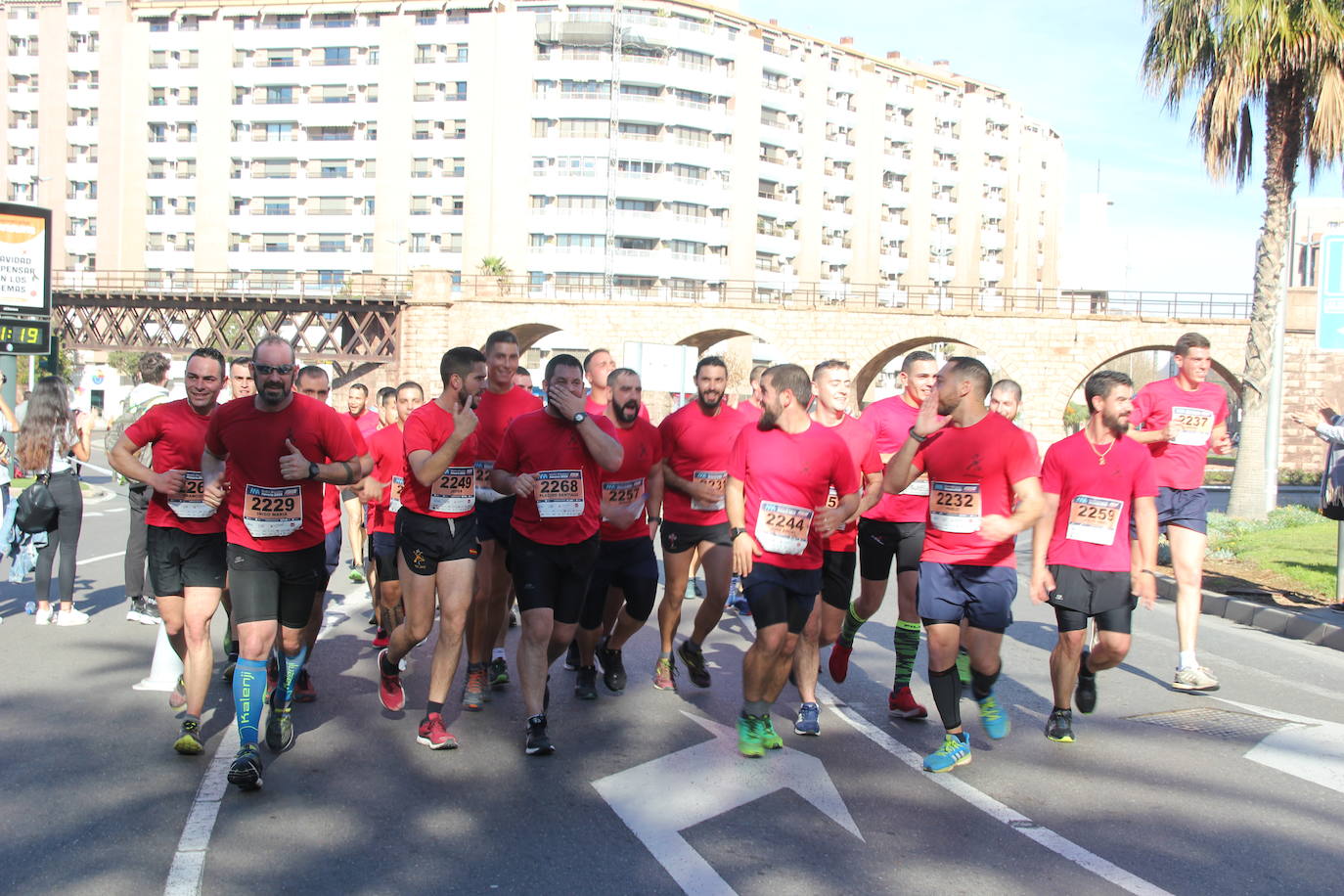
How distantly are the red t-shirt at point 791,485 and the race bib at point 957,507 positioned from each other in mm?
451

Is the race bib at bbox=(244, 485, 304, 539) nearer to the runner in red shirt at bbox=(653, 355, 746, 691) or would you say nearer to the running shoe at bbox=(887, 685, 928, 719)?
the runner in red shirt at bbox=(653, 355, 746, 691)

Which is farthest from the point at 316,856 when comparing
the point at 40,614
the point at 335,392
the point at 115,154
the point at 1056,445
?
the point at 115,154

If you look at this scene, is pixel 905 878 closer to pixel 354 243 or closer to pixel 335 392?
pixel 335 392

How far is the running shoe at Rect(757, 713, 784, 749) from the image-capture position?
6078 millimetres

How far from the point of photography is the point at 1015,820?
5094 millimetres

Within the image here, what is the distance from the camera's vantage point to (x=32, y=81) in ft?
277

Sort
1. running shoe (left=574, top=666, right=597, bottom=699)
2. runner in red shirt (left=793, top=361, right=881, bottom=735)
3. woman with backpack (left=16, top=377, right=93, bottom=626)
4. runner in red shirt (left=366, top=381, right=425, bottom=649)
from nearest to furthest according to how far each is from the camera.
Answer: runner in red shirt (left=793, top=361, right=881, bottom=735), running shoe (left=574, top=666, right=597, bottom=699), runner in red shirt (left=366, top=381, right=425, bottom=649), woman with backpack (left=16, top=377, right=93, bottom=626)

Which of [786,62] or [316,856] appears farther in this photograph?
[786,62]

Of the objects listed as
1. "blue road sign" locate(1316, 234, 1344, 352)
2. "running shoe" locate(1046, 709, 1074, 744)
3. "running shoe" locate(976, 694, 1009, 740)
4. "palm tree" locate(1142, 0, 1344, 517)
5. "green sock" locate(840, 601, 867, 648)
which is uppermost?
"palm tree" locate(1142, 0, 1344, 517)

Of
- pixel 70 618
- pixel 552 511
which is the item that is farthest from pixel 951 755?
pixel 70 618

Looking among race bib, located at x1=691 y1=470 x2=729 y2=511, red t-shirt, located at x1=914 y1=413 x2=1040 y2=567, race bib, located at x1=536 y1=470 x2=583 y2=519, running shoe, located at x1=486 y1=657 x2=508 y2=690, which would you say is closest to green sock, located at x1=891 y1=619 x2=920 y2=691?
red t-shirt, located at x1=914 y1=413 x2=1040 y2=567

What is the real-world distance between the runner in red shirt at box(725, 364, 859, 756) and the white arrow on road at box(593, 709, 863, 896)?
0.65 feet

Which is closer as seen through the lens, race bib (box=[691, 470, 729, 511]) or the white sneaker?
race bib (box=[691, 470, 729, 511])

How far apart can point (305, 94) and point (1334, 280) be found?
78385 millimetres
